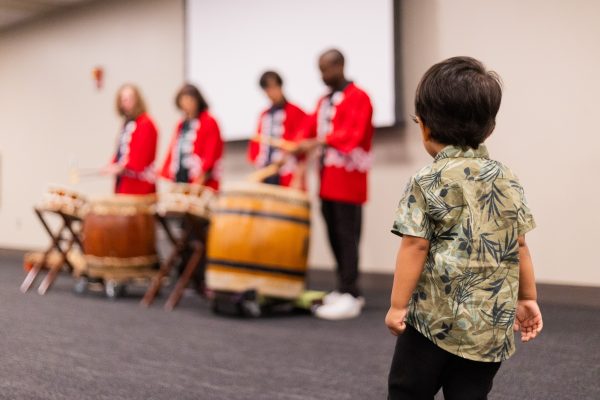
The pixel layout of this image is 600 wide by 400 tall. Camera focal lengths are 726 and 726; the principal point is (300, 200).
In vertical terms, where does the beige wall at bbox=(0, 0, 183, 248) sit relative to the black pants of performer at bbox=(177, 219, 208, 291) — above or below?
above

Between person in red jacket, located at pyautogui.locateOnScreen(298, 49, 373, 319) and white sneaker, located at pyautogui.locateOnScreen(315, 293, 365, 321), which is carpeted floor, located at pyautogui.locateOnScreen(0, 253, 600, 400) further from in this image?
person in red jacket, located at pyautogui.locateOnScreen(298, 49, 373, 319)

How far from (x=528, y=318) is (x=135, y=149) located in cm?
324

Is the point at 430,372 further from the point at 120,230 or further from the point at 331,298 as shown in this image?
the point at 120,230

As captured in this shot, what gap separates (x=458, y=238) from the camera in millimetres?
1124

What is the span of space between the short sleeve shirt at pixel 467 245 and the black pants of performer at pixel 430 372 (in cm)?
3

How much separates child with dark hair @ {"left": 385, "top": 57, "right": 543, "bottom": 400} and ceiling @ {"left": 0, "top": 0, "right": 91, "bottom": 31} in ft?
19.4

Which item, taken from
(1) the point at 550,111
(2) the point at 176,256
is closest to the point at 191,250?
(2) the point at 176,256

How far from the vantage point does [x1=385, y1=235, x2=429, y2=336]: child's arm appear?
1112 millimetres

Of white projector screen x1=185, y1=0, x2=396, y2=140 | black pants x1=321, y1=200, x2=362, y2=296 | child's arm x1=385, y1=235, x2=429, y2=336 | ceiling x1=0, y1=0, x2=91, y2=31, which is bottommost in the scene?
black pants x1=321, y1=200, x2=362, y2=296


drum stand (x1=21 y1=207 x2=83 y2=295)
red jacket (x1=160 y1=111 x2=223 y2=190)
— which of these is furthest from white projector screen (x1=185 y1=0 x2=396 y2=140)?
drum stand (x1=21 y1=207 x2=83 y2=295)

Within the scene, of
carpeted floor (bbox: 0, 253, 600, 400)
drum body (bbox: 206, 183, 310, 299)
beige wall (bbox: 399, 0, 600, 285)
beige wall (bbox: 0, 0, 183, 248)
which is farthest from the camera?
beige wall (bbox: 0, 0, 183, 248)

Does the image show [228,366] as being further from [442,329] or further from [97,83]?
[97,83]

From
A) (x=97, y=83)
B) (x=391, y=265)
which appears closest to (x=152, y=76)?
(x=97, y=83)

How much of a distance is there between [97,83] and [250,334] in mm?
4126
